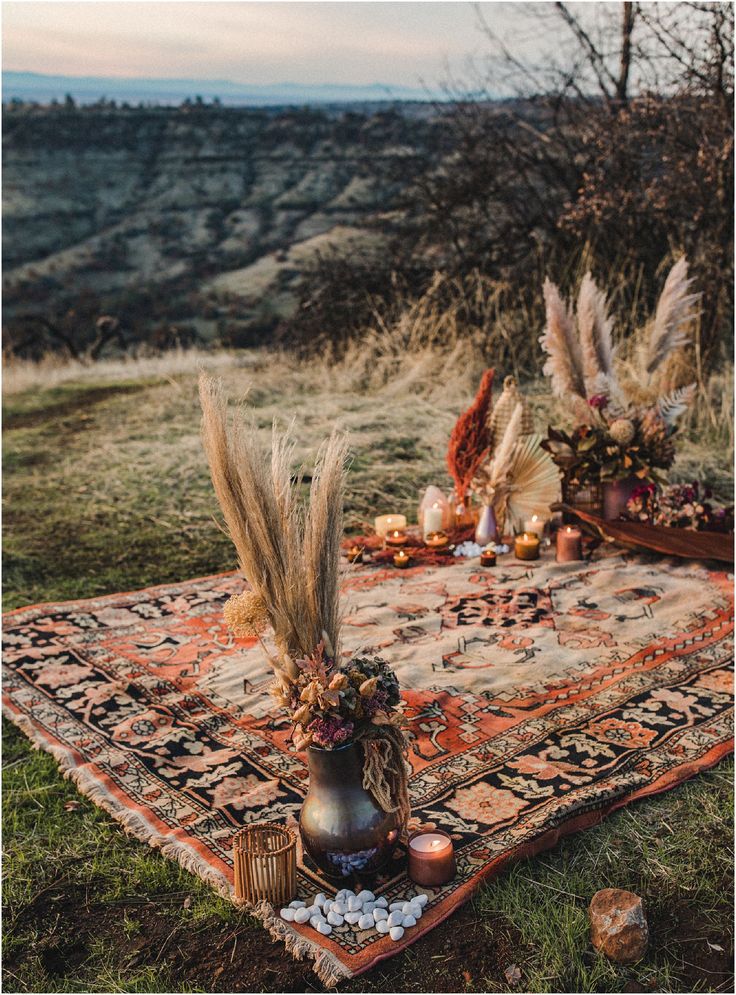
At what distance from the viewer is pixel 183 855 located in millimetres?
2801

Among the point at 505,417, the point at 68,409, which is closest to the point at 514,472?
the point at 505,417

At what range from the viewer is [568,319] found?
5.40 meters

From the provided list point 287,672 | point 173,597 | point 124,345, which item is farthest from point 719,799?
point 124,345

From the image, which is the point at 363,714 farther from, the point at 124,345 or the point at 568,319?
the point at 124,345

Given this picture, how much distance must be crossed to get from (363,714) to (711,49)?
25.6 ft

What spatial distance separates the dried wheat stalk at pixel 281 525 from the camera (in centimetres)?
250

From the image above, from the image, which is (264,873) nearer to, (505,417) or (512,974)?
(512,974)

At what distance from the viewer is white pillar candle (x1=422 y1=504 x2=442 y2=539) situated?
5.45m

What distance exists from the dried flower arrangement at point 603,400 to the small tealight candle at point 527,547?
1.53 feet

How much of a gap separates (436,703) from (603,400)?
7.86 ft

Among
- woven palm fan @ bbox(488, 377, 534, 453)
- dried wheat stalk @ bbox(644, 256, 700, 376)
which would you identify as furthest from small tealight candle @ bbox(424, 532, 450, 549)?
dried wheat stalk @ bbox(644, 256, 700, 376)

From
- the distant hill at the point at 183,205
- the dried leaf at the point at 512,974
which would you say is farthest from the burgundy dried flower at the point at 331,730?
the distant hill at the point at 183,205

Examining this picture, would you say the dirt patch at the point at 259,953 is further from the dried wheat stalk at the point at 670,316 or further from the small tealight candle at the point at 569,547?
the dried wheat stalk at the point at 670,316

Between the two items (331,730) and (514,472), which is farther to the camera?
(514,472)
